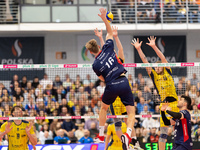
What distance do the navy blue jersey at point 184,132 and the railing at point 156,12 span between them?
1585 cm

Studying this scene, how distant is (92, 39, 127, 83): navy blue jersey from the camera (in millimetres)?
9297

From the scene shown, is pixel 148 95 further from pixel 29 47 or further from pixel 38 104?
pixel 29 47

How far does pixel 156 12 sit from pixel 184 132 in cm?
1729

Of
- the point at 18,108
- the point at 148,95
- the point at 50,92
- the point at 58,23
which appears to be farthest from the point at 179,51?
the point at 18,108

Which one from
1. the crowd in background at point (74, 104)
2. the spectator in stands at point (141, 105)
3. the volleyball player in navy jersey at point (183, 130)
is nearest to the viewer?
the volleyball player in navy jersey at point (183, 130)

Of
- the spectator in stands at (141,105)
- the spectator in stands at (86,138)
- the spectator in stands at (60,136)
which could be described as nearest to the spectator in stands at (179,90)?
the spectator in stands at (141,105)

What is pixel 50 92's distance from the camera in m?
17.0

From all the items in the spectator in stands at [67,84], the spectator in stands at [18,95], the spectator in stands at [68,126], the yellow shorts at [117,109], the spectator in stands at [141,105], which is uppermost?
the spectator in stands at [67,84]

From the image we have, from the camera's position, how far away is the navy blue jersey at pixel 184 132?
992 centimetres

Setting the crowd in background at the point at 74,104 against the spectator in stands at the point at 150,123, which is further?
the spectator in stands at the point at 150,123

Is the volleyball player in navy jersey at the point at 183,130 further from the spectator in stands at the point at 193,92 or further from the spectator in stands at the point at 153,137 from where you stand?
the spectator in stands at the point at 153,137

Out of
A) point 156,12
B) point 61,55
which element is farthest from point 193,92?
point 61,55

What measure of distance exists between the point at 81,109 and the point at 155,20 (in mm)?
10891

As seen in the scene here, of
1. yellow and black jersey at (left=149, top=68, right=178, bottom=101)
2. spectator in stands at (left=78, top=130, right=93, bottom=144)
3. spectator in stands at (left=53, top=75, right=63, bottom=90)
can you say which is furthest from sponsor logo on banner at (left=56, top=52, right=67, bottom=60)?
yellow and black jersey at (left=149, top=68, right=178, bottom=101)
